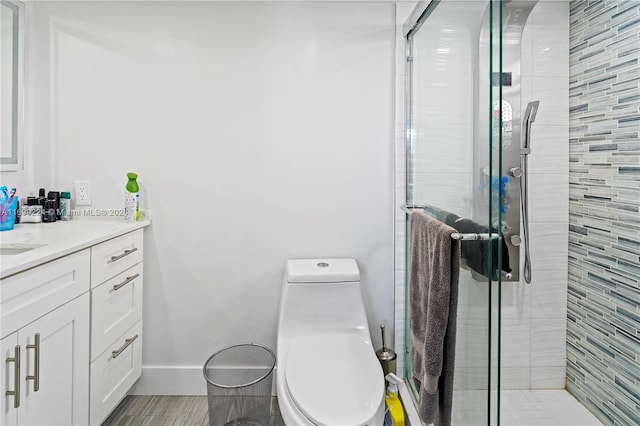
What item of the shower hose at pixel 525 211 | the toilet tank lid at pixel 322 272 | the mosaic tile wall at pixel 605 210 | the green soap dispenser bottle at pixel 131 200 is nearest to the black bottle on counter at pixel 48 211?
the green soap dispenser bottle at pixel 131 200

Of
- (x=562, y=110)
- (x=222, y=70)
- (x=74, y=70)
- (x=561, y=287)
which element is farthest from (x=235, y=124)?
(x=561, y=287)

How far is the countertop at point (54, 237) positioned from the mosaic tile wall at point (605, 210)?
2.24m

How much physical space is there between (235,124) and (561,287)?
6.35 ft

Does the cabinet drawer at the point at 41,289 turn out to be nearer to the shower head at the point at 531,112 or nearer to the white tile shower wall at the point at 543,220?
the white tile shower wall at the point at 543,220

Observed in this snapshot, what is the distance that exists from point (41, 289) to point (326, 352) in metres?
1.07

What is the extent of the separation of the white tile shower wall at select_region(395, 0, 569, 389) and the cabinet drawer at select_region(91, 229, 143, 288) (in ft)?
4.41

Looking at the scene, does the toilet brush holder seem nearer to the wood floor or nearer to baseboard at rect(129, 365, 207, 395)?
the wood floor

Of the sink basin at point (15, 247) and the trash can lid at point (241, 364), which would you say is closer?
the sink basin at point (15, 247)

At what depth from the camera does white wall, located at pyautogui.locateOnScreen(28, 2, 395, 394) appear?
83.8 inches

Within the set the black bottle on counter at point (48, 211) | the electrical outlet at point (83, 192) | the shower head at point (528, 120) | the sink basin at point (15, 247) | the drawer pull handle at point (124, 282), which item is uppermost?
the shower head at point (528, 120)

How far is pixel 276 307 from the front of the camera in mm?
2197

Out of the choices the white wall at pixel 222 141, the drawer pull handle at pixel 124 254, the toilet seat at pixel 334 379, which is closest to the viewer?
the toilet seat at pixel 334 379

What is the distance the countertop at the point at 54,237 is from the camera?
1229mm

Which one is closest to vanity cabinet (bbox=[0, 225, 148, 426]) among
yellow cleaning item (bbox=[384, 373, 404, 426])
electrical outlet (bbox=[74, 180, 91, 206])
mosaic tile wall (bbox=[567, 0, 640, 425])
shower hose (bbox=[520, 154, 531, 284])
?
electrical outlet (bbox=[74, 180, 91, 206])
